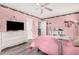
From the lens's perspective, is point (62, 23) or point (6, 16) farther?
point (62, 23)

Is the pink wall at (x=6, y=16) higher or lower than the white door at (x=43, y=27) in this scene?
higher

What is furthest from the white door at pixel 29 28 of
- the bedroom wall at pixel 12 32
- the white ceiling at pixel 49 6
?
the white ceiling at pixel 49 6

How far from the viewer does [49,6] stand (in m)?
2.17

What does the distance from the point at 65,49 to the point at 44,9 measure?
33.6 inches

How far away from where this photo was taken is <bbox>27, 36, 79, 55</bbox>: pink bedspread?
208cm

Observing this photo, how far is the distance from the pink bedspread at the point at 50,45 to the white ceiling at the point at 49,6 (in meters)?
0.46

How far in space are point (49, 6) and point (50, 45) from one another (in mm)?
750

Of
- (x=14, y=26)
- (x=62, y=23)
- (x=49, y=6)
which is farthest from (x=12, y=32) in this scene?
(x=62, y=23)

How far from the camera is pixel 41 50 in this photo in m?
2.16

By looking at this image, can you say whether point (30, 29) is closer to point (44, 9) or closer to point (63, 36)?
point (44, 9)

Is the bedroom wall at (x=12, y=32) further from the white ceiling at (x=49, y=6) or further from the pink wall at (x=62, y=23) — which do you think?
the pink wall at (x=62, y=23)

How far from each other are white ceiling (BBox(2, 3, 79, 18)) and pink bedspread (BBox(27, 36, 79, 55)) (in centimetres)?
46

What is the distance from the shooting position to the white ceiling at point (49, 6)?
2.11 m

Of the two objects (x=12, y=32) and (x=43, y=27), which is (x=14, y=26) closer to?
(x=12, y=32)
